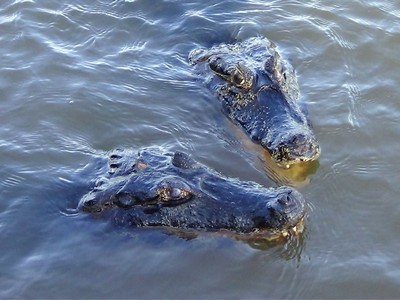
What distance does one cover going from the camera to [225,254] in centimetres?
708

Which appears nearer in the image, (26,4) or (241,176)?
(241,176)

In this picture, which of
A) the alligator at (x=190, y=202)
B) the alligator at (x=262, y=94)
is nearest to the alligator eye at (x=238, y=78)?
the alligator at (x=262, y=94)

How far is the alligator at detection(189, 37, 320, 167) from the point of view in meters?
8.48

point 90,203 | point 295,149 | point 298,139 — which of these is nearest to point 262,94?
point 298,139

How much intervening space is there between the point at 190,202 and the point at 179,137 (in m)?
1.98

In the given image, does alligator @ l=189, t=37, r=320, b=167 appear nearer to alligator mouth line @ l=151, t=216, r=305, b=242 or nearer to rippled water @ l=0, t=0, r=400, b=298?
rippled water @ l=0, t=0, r=400, b=298

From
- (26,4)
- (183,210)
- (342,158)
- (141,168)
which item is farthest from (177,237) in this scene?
(26,4)

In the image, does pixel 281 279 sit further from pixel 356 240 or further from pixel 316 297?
pixel 356 240

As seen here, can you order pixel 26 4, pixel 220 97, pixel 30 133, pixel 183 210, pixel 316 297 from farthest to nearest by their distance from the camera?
pixel 26 4, pixel 220 97, pixel 30 133, pixel 183 210, pixel 316 297

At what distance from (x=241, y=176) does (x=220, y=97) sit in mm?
1908

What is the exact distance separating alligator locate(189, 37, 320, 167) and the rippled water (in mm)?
219

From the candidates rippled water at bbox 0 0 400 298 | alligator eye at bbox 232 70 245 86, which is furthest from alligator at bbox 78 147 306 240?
alligator eye at bbox 232 70 245 86

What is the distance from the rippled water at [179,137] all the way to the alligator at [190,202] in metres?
0.17

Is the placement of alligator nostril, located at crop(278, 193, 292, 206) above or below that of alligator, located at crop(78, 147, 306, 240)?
above
